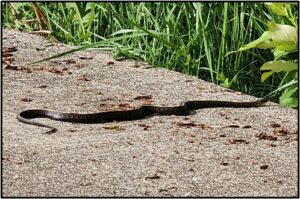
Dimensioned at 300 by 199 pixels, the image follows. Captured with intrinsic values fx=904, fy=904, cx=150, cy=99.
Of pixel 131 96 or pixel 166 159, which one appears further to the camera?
pixel 131 96

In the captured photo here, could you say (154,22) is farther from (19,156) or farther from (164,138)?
(19,156)

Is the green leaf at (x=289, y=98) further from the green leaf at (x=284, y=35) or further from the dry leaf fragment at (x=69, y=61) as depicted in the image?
the dry leaf fragment at (x=69, y=61)

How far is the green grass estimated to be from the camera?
22.3ft

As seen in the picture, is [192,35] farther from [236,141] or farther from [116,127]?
[236,141]

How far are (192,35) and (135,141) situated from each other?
1.99 metres

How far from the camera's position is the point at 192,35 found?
711 centimetres

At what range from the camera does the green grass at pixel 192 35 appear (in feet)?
22.3

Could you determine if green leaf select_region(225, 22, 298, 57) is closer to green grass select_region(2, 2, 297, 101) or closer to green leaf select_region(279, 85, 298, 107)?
green leaf select_region(279, 85, 298, 107)

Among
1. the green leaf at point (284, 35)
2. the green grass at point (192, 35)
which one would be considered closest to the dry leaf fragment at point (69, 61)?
the green grass at point (192, 35)

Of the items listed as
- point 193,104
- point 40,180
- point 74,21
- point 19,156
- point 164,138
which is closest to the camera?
point 40,180

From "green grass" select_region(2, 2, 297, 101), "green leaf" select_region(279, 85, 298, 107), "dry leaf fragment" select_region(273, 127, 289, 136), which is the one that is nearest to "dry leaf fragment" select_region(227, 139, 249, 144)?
"dry leaf fragment" select_region(273, 127, 289, 136)

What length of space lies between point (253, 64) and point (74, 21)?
1.92 metres

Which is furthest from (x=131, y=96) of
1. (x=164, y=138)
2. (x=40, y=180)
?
(x=40, y=180)

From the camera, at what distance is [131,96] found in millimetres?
6641
